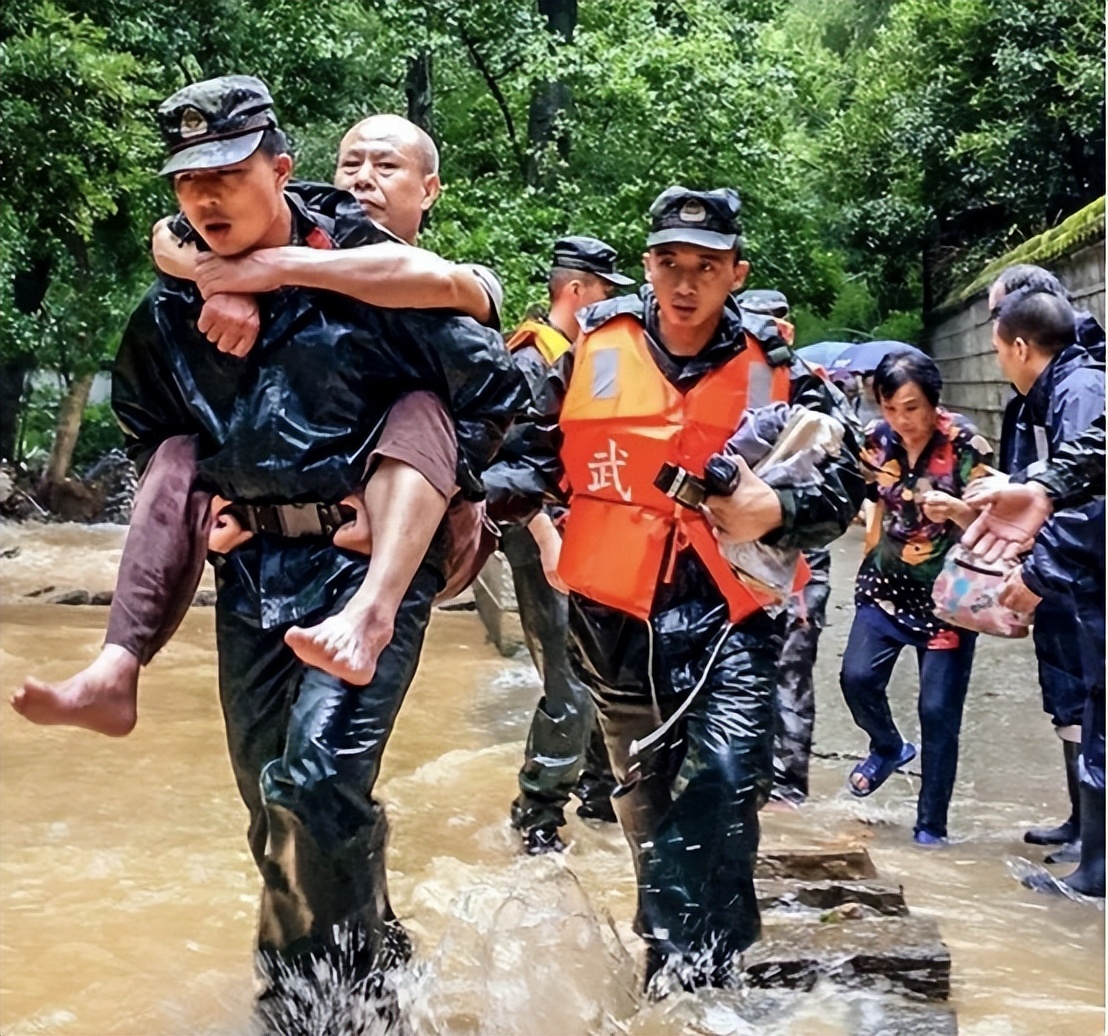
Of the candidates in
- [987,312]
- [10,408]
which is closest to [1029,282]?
[987,312]

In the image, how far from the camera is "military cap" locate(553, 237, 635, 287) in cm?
618

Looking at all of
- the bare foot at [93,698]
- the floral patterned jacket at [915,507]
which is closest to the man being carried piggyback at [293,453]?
the bare foot at [93,698]

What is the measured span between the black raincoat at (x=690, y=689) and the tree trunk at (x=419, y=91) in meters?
14.3

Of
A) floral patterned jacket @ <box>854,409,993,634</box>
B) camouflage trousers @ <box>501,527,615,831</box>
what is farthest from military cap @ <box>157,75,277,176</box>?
floral patterned jacket @ <box>854,409,993,634</box>

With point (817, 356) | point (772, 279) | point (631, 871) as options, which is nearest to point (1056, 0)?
point (772, 279)

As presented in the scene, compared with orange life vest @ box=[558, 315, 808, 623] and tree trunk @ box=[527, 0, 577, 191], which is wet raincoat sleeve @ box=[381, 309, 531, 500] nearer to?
orange life vest @ box=[558, 315, 808, 623]

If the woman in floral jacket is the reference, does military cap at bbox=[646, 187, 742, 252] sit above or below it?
above

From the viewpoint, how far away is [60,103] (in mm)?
11055

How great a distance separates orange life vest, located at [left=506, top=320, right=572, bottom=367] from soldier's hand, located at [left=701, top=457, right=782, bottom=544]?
1942mm

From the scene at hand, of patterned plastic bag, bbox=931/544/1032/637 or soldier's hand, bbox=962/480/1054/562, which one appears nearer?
soldier's hand, bbox=962/480/1054/562

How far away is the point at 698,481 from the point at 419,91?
15.1 m

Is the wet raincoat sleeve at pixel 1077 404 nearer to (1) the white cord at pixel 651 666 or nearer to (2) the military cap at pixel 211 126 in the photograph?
(1) the white cord at pixel 651 666

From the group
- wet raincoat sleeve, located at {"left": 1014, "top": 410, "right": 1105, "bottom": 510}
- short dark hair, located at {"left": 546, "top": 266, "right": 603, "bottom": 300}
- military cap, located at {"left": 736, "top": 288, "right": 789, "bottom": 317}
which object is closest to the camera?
wet raincoat sleeve, located at {"left": 1014, "top": 410, "right": 1105, "bottom": 510}

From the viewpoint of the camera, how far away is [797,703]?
6254 millimetres
